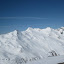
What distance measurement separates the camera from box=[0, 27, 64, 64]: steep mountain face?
169 ft

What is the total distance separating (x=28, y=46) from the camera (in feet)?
210

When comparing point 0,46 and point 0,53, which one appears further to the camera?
point 0,46

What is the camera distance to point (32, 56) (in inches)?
2158

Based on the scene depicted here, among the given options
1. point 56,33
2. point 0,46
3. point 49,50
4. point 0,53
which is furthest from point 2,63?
point 56,33

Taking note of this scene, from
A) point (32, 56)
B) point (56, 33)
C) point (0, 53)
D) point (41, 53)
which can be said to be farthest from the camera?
point (56, 33)

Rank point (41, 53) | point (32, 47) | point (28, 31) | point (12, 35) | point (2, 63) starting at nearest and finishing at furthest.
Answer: point (2, 63)
point (41, 53)
point (32, 47)
point (12, 35)
point (28, 31)

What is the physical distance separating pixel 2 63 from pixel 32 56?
1612 cm

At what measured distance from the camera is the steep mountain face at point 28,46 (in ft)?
169

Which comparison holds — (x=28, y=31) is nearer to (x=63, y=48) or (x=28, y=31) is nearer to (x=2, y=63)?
(x=63, y=48)

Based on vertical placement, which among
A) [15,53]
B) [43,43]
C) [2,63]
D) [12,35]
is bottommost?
[2,63]

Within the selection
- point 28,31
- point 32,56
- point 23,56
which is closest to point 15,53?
point 23,56

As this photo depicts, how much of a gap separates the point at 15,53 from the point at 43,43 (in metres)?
22.7

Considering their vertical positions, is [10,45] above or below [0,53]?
above

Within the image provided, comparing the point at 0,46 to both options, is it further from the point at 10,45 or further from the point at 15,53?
the point at 15,53
